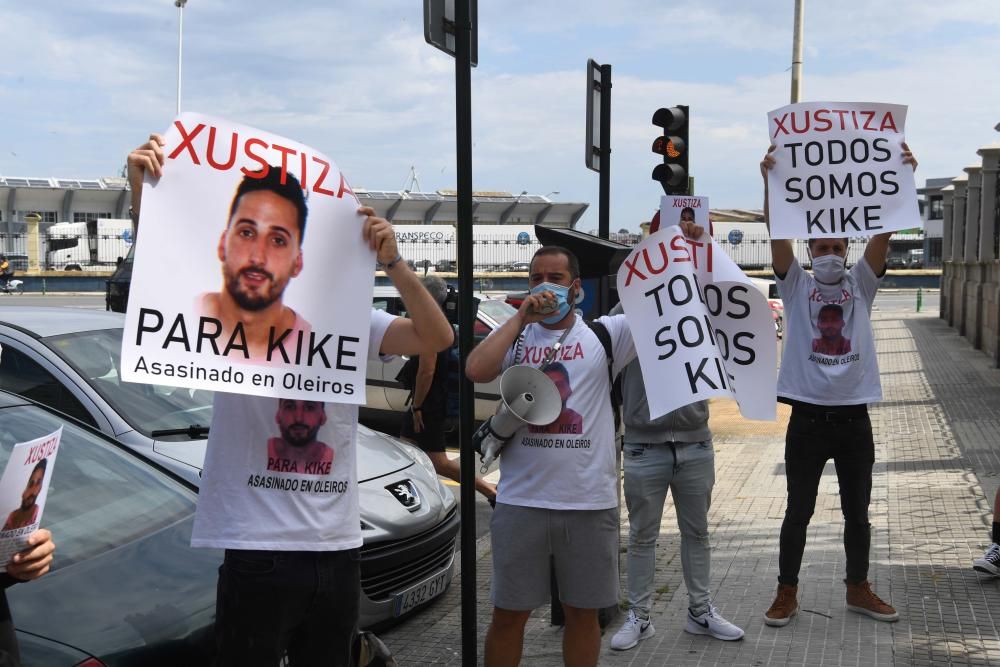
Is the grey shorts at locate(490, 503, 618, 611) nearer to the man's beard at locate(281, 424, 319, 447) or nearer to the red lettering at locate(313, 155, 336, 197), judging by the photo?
the man's beard at locate(281, 424, 319, 447)

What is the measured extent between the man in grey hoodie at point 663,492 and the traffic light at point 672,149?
2.20m

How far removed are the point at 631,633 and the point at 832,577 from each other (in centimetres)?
156

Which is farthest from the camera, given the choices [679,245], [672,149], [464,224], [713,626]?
[672,149]

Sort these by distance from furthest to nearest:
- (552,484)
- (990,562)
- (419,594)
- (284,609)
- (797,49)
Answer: (797,49) → (990,562) → (419,594) → (552,484) → (284,609)

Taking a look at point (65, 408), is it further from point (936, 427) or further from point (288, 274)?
point (936, 427)

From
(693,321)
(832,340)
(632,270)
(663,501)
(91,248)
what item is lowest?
(663,501)

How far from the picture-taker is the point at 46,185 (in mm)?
63344

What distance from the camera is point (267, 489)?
2.84 m

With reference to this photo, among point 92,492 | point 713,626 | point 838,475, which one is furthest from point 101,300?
point 92,492

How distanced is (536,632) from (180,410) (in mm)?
2290

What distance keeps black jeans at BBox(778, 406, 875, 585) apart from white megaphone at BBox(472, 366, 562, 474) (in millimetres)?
1743

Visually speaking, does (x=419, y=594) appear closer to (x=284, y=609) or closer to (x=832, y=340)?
(x=832, y=340)

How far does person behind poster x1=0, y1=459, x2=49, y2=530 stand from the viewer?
234 cm

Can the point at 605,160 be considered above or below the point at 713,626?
above
